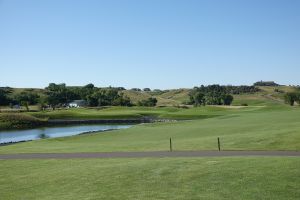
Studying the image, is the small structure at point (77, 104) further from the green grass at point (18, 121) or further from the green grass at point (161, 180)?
the green grass at point (161, 180)

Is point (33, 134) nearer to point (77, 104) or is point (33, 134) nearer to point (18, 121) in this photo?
point (18, 121)

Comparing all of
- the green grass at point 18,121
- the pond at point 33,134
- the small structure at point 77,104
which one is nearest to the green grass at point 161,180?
the pond at point 33,134

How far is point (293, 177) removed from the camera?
16.8m

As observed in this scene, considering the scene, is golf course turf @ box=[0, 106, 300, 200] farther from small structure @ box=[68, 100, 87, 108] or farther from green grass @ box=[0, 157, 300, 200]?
small structure @ box=[68, 100, 87, 108]

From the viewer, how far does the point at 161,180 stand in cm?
1755

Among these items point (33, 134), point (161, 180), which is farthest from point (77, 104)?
point (161, 180)

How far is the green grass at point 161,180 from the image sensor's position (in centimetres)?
1550

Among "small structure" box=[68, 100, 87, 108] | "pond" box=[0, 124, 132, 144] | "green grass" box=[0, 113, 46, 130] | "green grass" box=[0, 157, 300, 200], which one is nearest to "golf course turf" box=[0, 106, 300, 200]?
"green grass" box=[0, 157, 300, 200]

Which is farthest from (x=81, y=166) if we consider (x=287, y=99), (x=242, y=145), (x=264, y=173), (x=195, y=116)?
(x=287, y=99)

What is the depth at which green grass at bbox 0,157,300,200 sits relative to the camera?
1550 cm

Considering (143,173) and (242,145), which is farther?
(242,145)

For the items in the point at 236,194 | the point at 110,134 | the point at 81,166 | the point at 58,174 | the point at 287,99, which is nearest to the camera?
the point at 236,194

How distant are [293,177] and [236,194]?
3028mm

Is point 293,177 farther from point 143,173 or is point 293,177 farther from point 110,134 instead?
point 110,134
